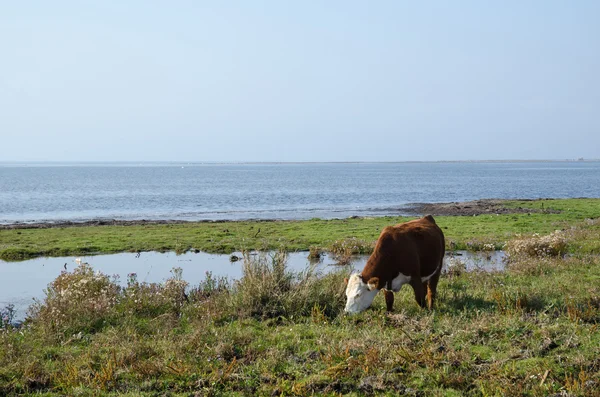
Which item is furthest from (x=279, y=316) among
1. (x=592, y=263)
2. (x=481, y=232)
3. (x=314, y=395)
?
(x=481, y=232)

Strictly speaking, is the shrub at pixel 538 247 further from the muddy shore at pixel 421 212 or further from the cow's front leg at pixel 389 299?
the muddy shore at pixel 421 212

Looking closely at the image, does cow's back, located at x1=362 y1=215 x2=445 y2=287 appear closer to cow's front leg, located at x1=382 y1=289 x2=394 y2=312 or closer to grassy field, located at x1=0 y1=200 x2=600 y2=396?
cow's front leg, located at x1=382 y1=289 x2=394 y2=312

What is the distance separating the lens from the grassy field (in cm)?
768

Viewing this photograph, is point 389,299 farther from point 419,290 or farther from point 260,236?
point 260,236

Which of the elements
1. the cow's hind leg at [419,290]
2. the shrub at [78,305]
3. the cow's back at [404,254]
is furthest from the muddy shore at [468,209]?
the shrub at [78,305]

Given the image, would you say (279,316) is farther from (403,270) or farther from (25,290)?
(25,290)

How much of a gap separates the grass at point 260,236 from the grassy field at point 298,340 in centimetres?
1079

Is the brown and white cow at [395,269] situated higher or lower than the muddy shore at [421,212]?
higher

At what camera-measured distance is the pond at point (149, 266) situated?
61.2 ft

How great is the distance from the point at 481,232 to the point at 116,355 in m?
24.0

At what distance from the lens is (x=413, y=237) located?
11672mm

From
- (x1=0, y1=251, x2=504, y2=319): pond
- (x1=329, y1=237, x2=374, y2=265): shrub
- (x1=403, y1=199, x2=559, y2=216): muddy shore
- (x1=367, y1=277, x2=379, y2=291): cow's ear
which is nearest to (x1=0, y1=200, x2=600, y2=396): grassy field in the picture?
(x1=367, y1=277, x2=379, y2=291): cow's ear

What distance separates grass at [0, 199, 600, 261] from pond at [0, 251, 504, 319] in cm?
119

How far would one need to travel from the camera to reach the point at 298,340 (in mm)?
9516
